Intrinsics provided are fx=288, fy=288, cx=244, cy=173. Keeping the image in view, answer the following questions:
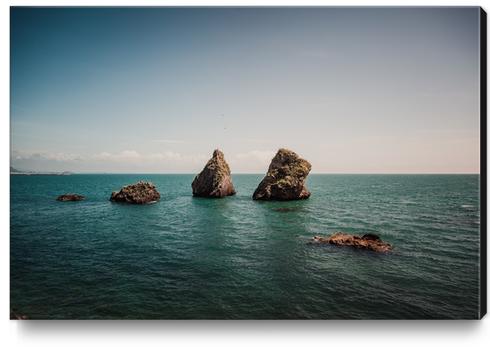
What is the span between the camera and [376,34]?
745 cm

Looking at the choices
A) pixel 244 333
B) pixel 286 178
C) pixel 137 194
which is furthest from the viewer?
pixel 286 178

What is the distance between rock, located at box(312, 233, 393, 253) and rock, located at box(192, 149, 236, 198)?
68.6 ft

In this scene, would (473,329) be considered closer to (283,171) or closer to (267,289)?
(267,289)

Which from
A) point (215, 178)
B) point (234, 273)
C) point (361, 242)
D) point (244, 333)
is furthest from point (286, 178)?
point (244, 333)

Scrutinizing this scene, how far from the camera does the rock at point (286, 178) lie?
98.7 ft

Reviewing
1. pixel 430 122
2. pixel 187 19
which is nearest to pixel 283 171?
pixel 430 122

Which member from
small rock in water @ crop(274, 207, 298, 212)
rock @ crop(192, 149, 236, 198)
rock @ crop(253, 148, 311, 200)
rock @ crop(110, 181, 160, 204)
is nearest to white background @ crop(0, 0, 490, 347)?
small rock in water @ crop(274, 207, 298, 212)

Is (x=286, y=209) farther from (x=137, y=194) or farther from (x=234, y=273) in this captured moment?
(x=234, y=273)

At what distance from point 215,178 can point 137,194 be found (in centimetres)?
891

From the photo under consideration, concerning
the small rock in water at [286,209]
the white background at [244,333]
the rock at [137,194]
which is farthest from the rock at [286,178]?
the white background at [244,333]

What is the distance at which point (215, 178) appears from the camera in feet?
110

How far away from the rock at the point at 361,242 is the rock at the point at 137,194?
19852 mm

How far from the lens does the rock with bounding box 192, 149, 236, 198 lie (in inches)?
1319

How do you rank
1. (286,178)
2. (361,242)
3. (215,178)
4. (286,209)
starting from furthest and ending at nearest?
(215,178), (286,178), (286,209), (361,242)
